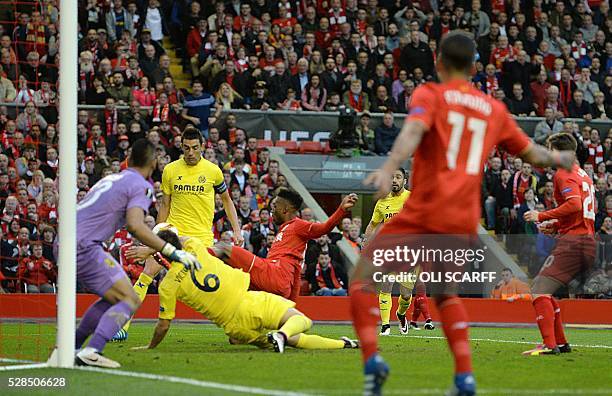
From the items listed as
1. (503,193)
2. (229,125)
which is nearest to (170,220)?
(229,125)

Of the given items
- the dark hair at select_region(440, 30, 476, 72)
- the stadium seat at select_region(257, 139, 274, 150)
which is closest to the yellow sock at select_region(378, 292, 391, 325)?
the stadium seat at select_region(257, 139, 274, 150)

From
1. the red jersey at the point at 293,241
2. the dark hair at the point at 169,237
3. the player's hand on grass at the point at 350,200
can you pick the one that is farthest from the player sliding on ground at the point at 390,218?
the dark hair at the point at 169,237

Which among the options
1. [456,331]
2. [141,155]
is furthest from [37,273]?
[456,331]

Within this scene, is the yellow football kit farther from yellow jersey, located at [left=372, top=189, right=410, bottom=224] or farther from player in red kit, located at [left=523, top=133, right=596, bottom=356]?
yellow jersey, located at [left=372, top=189, right=410, bottom=224]

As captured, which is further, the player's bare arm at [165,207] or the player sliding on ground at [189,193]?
the player's bare arm at [165,207]

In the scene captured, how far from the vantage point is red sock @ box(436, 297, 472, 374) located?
24.1 feet

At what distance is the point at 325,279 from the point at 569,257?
32.7 ft

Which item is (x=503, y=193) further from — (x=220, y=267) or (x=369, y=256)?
(x=369, y=256)

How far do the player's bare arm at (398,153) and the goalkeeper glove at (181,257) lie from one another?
2.65m

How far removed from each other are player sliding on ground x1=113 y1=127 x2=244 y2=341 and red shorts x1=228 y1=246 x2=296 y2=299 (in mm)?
1123

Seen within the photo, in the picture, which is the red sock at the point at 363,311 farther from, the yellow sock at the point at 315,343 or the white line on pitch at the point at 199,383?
the yellow sock at the point at 315,343

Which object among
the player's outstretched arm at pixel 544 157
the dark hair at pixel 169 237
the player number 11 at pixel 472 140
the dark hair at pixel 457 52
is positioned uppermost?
the dark hair at pixel 457 52

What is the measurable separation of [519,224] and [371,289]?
16352 mm

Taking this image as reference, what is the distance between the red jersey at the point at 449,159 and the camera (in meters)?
7.51
